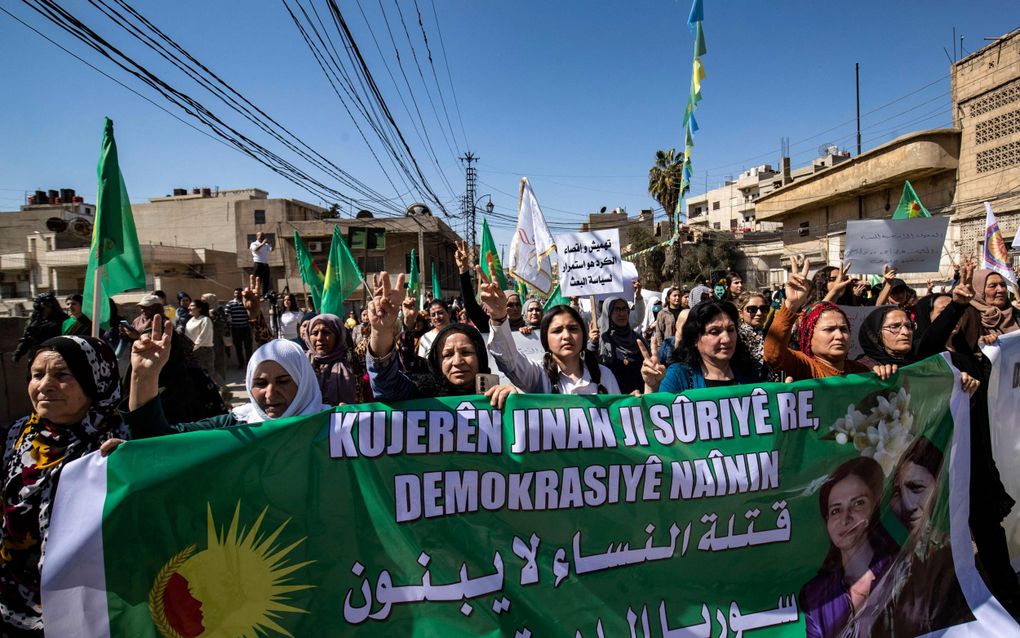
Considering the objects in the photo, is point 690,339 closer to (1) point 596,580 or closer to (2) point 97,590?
(1) point 596,580

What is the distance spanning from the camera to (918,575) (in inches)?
99.7

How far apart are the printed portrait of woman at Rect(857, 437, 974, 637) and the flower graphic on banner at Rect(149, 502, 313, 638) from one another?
2.42m

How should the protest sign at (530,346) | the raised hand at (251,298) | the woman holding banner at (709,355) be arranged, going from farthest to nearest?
the protest sign at (530,346), the raised hand at (251,298), the woman holding banner at (709,355)

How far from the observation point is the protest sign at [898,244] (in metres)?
5.35

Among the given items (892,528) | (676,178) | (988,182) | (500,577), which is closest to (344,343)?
(500,577)

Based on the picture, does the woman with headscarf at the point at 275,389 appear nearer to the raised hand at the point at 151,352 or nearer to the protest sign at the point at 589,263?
the raised hand at the point at 151,352

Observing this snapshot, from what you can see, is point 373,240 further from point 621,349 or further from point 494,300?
point 494,300

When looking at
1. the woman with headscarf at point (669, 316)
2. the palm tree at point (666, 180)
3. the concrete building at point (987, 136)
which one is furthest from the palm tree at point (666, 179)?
the woman with headscarf at point (669, 316)

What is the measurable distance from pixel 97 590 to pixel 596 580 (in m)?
1.74

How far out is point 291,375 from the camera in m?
2.35

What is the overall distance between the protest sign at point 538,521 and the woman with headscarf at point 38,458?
6.6 inches

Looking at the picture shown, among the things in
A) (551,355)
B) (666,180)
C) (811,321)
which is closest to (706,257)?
(666,180)

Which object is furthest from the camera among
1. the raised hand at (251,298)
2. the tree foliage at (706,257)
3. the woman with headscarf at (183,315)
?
the tree foliage at (706,257)

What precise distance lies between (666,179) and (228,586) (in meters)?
34.7
